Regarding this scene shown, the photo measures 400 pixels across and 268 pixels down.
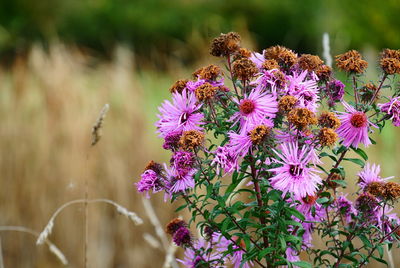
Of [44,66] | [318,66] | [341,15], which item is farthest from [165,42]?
[318,66]

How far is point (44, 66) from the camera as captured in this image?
293cm

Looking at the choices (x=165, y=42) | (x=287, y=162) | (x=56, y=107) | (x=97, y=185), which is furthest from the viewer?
(x=165, y=42)

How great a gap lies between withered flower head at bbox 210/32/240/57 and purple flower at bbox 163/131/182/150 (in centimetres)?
15

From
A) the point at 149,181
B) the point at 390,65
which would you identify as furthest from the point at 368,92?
the point at 149,181

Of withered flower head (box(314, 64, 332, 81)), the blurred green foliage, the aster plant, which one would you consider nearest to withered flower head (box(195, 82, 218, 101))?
the aster plant

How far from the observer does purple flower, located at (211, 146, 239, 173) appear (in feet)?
2.66

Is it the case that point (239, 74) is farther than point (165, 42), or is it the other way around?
point (165, 42)

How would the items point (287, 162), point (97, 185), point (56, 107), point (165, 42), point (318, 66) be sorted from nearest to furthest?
point (287, 162) < point (318, 66) < point (97, 185) < point (56, 107) < point (165, 42)

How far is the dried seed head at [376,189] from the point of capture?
92cm

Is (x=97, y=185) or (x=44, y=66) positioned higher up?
(x=44, y=66)

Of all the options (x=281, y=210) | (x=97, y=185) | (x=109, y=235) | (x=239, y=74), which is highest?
(x=97, y=185)

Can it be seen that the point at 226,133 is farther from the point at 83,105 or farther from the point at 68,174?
the point at 83,105

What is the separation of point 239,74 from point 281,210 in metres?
0.22

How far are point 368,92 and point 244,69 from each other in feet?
0.85
